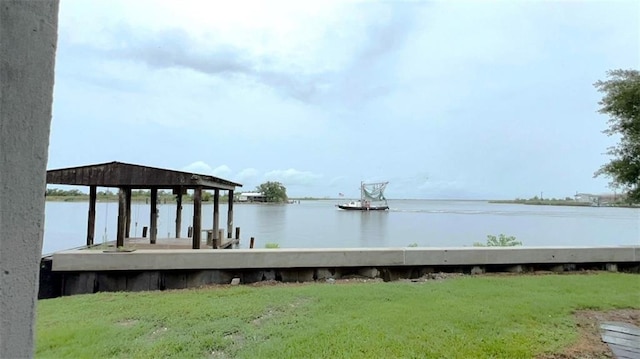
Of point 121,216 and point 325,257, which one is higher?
point 121,216

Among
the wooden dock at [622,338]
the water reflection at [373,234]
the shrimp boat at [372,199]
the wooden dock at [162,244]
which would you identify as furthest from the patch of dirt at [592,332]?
the shrimp boat at [372,199]

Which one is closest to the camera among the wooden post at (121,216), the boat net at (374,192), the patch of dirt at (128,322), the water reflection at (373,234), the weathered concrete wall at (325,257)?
the patch of dirt at (128,322)

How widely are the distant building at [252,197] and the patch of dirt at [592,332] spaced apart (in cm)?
5917

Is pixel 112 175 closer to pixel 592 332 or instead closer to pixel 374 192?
pixel 592 332

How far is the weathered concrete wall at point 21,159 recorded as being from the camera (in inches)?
42.1

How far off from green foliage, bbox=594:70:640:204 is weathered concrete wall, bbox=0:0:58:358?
466 inches

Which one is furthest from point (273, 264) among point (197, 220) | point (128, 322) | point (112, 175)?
point (112, 175)

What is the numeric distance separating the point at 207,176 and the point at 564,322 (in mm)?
8341

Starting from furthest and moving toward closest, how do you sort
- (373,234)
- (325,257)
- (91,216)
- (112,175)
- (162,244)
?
(373,234) → (162,244) → (91,216) → (112,175) → (325,257)

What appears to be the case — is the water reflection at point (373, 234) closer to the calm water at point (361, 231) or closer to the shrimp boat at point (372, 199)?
the calm water at point (361, 231)

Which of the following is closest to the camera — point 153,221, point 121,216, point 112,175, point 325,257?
point 325,257

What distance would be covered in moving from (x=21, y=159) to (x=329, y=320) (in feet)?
10.7

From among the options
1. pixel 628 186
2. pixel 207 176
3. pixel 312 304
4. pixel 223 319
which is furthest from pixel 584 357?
pixel 628 186

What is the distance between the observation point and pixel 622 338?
368 centimetres
